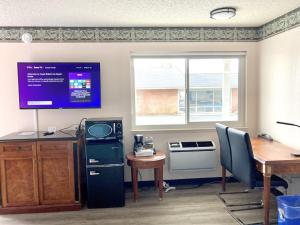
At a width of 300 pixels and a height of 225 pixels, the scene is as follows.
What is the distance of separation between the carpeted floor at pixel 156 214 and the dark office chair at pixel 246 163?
0.43m

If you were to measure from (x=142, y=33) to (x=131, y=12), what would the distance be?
0.80 metres

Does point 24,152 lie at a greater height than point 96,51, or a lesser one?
lesser

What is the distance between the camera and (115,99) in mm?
3916

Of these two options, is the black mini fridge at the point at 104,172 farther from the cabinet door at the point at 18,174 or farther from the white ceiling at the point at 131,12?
the white ceiling at the point at 131,12

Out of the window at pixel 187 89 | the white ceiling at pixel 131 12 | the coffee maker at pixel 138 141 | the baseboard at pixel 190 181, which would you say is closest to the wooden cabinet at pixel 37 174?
the coffee maker at pixel 138 141

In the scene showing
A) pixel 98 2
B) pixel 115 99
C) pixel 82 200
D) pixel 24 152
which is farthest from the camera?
pixel 115 99

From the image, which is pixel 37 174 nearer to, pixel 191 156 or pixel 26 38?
pixel 26 38

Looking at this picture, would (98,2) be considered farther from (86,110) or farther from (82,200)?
(82,200)

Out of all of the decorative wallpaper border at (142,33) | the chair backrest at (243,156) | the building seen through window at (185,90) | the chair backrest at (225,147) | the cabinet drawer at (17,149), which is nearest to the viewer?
the chair backrest at (243,156)

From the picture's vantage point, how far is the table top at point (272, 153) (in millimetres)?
2699

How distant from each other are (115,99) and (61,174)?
1255mm

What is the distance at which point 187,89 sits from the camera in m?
4.08

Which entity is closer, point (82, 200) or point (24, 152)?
point (24, 152)

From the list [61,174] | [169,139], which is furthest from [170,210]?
[61,174]
